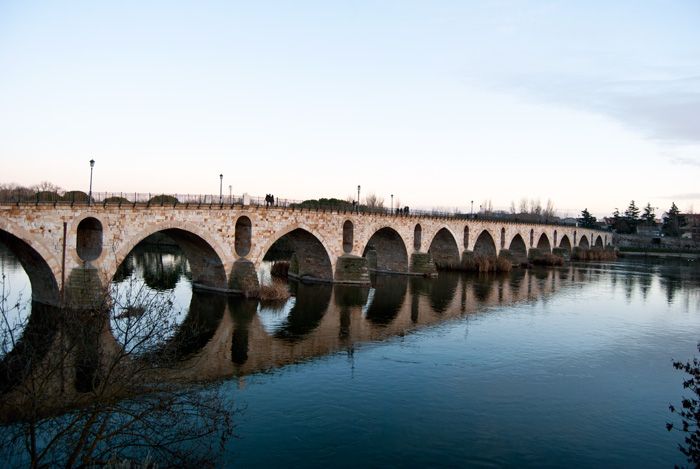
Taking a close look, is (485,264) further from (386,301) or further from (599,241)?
(599,241)

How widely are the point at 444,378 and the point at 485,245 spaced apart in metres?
43.0

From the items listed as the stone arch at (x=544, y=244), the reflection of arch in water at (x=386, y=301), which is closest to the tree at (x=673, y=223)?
the stone arch at (x=544, y=244)

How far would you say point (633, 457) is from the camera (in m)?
11.5

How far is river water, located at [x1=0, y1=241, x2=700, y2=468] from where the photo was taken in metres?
11.5

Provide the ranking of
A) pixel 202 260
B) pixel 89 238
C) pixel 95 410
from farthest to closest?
pixel 202 260 → pixel 89 238 → pixel 95 410

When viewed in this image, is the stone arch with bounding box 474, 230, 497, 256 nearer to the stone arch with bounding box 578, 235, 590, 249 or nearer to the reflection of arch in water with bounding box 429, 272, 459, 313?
the reflection of arch in water with bounding box 429, 272, 459, 313

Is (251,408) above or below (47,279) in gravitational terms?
below

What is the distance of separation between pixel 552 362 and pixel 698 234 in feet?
393

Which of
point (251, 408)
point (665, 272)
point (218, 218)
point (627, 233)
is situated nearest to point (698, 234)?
point (627, 233)

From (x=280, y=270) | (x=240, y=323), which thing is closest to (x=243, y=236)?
(x=240, y=323)

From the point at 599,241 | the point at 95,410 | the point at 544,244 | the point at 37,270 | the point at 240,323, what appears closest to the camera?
the point at 95,410

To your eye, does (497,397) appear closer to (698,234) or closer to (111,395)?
(111,395)

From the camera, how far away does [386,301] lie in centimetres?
2995

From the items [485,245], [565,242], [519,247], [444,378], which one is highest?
[565,242]
